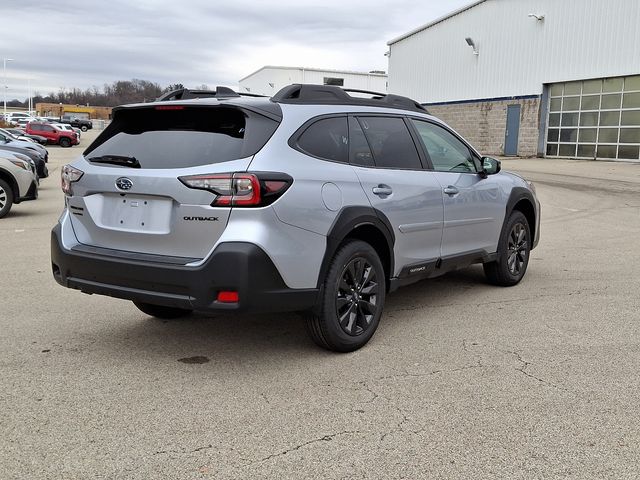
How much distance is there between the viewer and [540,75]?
1264 inches

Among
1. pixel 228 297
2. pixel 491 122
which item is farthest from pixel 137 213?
pixel 491 122

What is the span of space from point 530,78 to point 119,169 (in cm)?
3231

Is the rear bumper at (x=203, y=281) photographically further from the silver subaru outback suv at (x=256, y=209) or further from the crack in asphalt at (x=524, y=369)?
the crack in asphalt at (x=524, y=369)

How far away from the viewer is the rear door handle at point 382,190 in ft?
15.0

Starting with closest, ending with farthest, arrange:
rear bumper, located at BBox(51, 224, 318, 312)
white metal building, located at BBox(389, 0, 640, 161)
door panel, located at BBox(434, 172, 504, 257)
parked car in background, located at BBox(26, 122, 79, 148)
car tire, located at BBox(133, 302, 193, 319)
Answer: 1. rear bumper, located at BBox(51, 224, 318, 312)
2. car tire, located at BBox(133, 302, 193, 319)
3. door panel, located at BBox(434, 172, 504, 257)
4. white metal building, located at BBox(389, 0, 640, 161)
5. parked car in background, located at BBox(26, 122, 79, 148)

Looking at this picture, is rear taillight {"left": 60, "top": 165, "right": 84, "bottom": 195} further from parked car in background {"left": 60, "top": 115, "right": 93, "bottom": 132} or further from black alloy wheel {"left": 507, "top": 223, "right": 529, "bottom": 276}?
parked car in background {"left": 60, "top": 115, "right": 93, "bottom": 132}

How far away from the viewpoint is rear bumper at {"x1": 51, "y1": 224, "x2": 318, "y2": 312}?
3.70 metres

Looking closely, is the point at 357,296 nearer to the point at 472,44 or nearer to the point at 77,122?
the point at 472,44

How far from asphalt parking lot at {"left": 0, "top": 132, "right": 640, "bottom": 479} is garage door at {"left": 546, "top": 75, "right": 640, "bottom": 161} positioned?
24.1 metres

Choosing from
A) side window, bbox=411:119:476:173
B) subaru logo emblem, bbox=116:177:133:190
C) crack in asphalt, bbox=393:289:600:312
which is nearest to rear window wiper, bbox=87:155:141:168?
subaru logo emblem, bbox=116:177:133:190

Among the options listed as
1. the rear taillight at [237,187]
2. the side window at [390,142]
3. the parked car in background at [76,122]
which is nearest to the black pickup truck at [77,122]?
the parked car in background at [76,122]

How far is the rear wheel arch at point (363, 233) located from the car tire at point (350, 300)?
83mm

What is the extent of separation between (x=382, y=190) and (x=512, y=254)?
2499 mm

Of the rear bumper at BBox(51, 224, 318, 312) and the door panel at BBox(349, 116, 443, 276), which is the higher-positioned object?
the door panel at BBox(349, 116, 443, 276)
